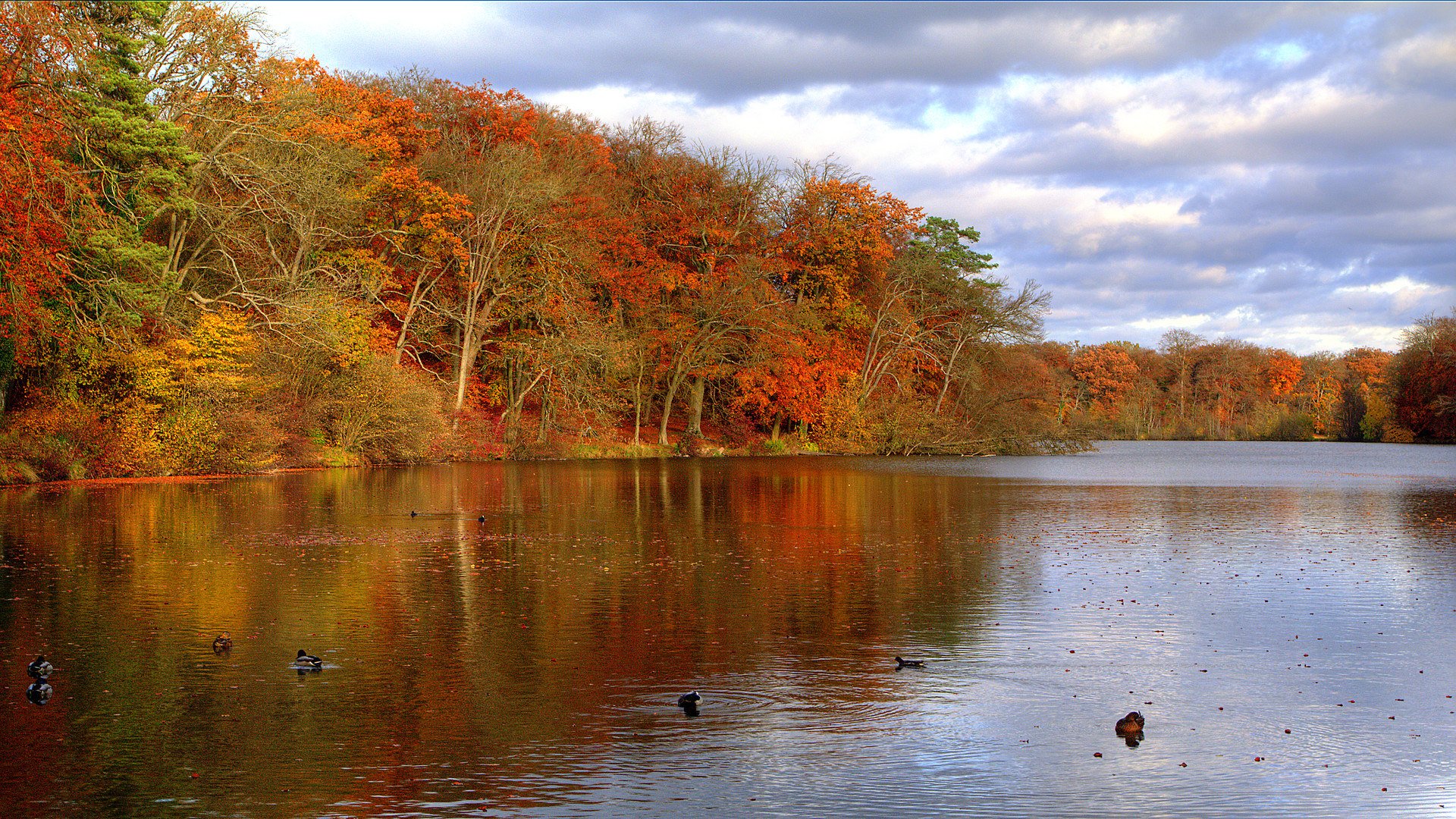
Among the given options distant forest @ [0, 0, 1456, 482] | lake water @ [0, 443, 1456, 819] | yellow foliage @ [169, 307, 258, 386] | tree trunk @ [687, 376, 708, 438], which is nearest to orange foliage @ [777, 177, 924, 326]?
distant forest @ [0, 0, 1456, 482]

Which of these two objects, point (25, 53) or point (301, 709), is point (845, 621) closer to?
point (301, 709)

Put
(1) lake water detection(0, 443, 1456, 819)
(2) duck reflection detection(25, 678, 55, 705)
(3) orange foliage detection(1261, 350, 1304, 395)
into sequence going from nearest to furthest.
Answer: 1. (1) lake water detection(0, 443, 1456, 819)
2. (2) duck reflection detection(25, 678, 55, 705)
3. (3) orange foliage detection(1261, 350, 1304, 395)

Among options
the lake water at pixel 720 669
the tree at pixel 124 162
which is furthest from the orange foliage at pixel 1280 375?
the tree at pixel 124 162

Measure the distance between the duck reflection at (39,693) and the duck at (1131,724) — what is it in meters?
7.39

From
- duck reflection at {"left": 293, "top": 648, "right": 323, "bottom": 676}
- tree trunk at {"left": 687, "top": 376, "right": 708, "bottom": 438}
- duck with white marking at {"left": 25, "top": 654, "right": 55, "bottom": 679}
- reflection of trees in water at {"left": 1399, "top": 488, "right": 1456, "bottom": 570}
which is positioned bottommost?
reflection of trees in water at {"left": 1399, "top": 488, "right": 1456, "bottom": 570}

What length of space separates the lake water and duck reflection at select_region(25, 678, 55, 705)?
0.19 feet

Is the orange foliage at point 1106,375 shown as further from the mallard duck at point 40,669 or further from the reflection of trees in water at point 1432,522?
the mallard duck at point 40,669

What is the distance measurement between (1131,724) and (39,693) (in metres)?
7.54

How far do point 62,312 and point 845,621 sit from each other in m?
22.5

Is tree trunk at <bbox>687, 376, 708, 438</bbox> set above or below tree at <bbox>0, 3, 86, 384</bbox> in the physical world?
below

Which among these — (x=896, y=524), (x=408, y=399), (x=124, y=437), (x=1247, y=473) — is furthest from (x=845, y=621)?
(x=1247, y=473)

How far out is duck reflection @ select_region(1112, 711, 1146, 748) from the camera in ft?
24.4

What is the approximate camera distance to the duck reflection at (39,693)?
802 centimetres

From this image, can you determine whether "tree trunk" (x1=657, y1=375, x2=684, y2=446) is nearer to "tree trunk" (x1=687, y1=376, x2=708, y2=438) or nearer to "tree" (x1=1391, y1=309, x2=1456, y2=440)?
"tree trunk" (x1=687, y1=376, x2=708, y2=438)
